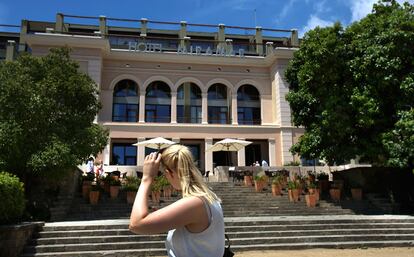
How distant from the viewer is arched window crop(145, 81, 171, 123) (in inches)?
1176

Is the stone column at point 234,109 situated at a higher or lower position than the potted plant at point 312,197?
higher

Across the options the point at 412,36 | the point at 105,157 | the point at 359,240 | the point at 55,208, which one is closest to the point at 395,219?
the point at 359,240

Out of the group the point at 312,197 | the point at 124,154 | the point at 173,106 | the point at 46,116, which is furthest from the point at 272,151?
the point at 46,116

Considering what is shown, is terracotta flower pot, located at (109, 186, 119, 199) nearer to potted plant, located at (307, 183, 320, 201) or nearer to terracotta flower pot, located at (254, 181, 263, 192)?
terracotta flower pot, located at (254, 181, 263, 192)

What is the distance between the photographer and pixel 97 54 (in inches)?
1070

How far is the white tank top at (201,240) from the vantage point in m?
2.06

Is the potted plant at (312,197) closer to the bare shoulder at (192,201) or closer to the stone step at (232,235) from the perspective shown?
the stone step at (232,235)

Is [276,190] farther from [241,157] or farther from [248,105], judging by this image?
[248,105]

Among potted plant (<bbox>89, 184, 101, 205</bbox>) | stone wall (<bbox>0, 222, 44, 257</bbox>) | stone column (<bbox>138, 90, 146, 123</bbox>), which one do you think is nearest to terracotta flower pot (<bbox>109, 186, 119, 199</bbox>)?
potted plant (<bbox>89, 184, 101, 205</bbox>)

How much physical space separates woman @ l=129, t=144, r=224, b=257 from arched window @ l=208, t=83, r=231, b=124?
28.3 meters

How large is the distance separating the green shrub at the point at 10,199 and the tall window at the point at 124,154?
19.4 metres

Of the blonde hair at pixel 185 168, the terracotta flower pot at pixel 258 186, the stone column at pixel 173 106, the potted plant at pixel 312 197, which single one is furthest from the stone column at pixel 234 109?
the blonde hair at pixel 185 168

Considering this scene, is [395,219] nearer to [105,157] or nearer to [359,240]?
[359,240]

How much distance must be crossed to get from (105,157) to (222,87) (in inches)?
393
